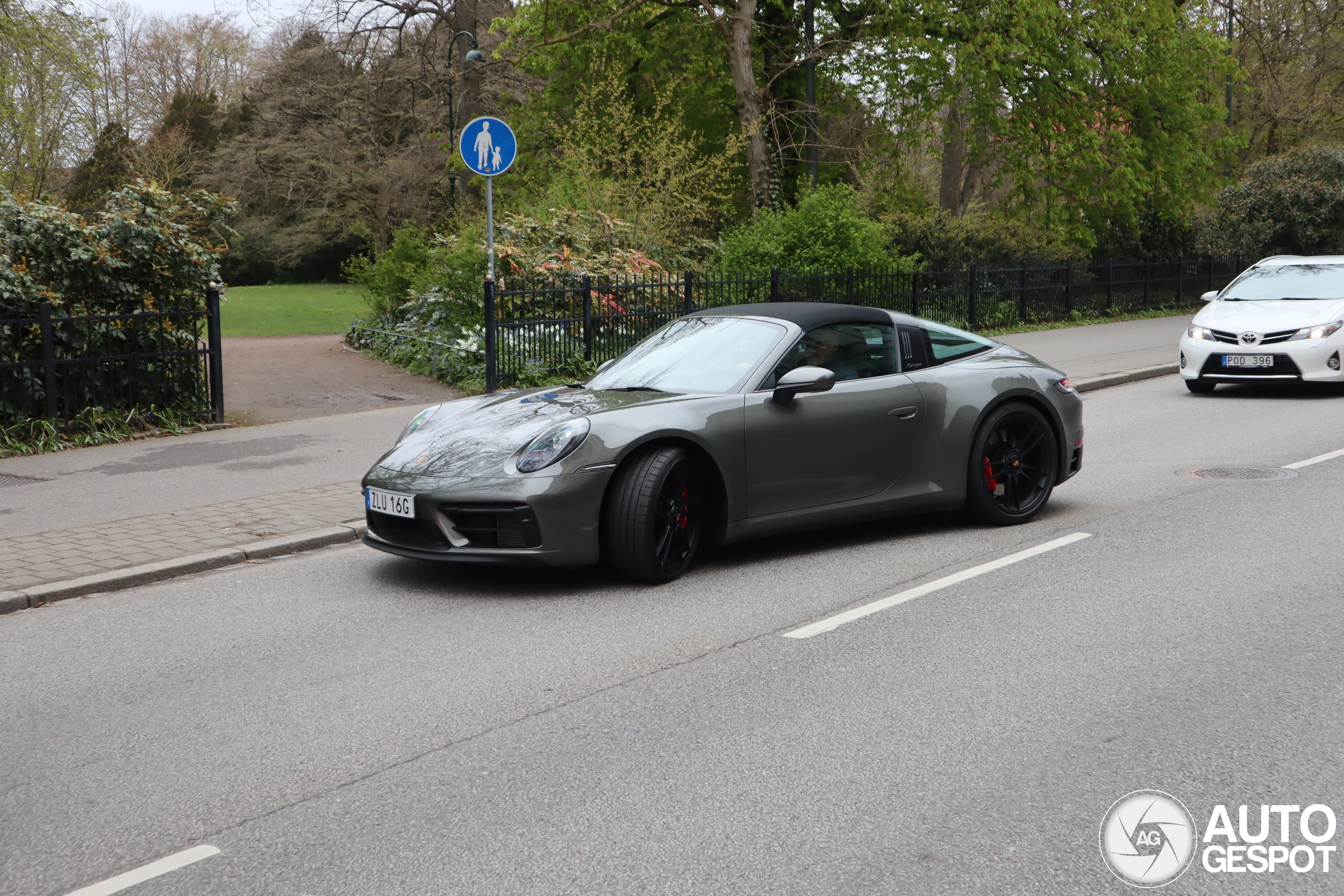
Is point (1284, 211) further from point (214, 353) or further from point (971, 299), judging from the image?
point (214, 353)

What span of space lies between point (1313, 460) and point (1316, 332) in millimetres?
4526

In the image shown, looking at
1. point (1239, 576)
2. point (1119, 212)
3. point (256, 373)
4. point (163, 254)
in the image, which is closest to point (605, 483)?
point (1239, 576)

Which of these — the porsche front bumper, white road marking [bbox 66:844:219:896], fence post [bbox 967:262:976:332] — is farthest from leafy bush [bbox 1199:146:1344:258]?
white road marking [bbox 66:844:219:896]

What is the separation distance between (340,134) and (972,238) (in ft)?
82.7

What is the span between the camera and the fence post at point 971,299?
73.7ft

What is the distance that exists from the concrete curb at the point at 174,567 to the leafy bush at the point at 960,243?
1573 centimetres

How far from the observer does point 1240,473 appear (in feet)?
29.9

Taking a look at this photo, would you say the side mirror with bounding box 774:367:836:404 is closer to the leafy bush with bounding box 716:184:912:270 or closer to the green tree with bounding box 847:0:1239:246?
the leafy bush with bounding box 716:184:912:270

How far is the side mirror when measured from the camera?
6461mm

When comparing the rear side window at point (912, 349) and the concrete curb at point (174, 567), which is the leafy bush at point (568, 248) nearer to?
the concrete curb at point (174, 567)

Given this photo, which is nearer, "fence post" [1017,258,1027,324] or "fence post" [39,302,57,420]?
"fence post" [39,302,57,420]

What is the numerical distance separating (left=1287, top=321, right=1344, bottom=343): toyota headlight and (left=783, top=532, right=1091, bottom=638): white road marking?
7775 mm

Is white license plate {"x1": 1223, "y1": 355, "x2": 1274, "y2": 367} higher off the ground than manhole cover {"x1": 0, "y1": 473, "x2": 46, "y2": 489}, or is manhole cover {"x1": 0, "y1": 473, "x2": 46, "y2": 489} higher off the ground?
white license plate {"x1": 1223, "y1": 355, "x2": 1274, "y2": 367}

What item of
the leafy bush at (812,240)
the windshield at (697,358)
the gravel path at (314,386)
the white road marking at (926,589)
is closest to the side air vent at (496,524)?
the windshield at (697,358)
